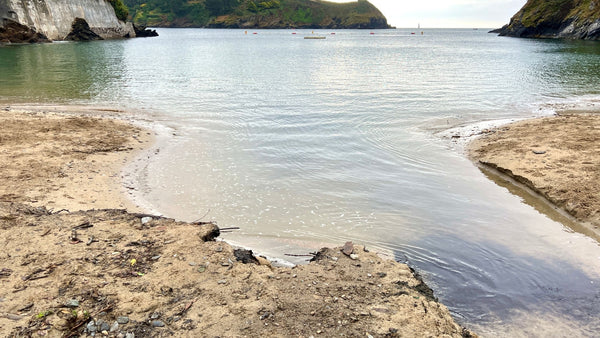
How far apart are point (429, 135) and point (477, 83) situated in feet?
47.3

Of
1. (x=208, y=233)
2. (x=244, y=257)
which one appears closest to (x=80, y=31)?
(x=208, y=233)

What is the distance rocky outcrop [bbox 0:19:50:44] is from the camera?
5525 centimetres

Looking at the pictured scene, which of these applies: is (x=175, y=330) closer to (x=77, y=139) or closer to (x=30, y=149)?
(x=30, y=149)

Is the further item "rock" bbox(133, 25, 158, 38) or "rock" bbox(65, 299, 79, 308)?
"rock" bbox(133, 25, 158, 38)

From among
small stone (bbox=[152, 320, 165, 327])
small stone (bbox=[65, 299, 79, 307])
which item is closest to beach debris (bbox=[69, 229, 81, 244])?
small stone (bbox=[65, 299, 79, 307])

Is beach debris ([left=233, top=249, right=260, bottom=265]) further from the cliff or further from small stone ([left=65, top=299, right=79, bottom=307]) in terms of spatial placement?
the cliff

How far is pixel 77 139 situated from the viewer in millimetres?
11695

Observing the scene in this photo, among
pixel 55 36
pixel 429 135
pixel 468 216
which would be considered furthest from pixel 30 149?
pixel 55 36

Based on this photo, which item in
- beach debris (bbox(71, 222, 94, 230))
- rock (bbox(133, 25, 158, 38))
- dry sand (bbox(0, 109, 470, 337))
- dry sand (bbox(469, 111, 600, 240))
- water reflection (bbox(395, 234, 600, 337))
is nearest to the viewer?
dry sand (bbox(0, 109, 470, 337))

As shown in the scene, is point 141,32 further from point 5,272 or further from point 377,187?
point 5,272

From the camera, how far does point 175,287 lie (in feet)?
15.7

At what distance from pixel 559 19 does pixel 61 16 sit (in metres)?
102

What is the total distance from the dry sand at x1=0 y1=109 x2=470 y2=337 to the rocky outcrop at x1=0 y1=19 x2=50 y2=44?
63871 mm

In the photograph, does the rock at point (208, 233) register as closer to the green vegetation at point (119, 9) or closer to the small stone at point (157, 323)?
the small stone at point (157, 323)
